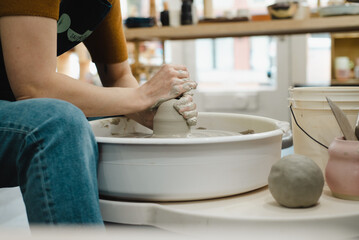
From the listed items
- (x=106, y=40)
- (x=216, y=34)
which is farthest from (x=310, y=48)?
(x=106, y=40)

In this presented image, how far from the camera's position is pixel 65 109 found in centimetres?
67

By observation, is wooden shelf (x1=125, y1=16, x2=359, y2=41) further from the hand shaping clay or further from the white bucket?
the hand shaping clay

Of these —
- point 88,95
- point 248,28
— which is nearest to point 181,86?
point 88,95

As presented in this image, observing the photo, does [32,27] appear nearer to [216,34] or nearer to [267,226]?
[267,226]

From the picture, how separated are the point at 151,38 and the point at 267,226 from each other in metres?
1.95

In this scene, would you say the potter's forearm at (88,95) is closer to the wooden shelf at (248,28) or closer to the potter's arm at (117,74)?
the potter's arm at (117,74)

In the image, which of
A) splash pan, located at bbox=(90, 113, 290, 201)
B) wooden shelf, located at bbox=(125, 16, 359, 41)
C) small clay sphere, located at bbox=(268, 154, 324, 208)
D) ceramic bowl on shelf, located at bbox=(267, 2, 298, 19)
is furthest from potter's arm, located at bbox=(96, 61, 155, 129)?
ceramic bowl on shelf, located at bbox=(267, 2, 298, 19)

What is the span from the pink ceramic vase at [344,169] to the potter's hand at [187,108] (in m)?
0.32

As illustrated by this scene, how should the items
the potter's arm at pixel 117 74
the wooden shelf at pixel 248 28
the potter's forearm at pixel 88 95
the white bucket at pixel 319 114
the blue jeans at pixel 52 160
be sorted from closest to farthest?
the blue jeans at pixel 52 160
the potter's forearm at pixel 88 95
the white bucket at pixel 319 114
the potter's arm at pixel 117 74
the wooden shelf at pixel 248 28

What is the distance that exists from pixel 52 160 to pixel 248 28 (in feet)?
5.69

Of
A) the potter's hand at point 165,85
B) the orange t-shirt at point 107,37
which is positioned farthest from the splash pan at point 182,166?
the orange t-shirt at point 107,37

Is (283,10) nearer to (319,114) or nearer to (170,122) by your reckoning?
(319,114)

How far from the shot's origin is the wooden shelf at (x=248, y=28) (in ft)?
6.77

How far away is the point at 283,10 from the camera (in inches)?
83.7
